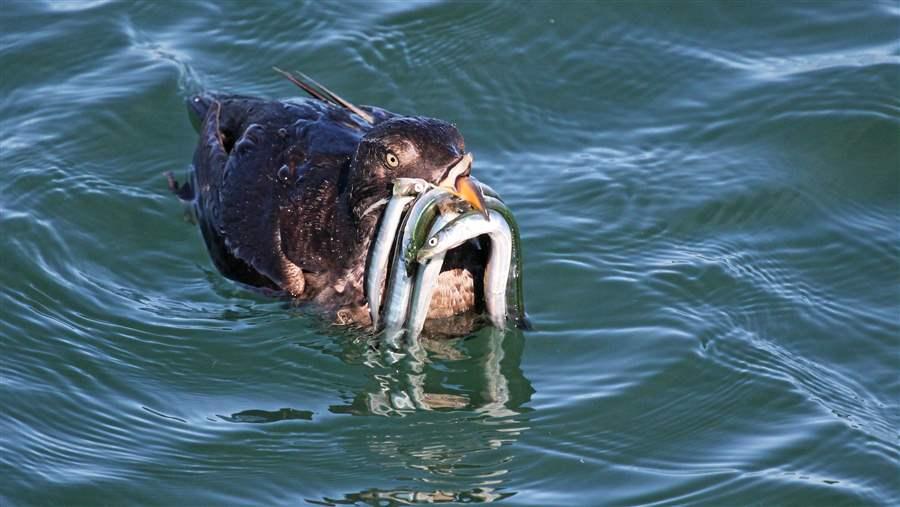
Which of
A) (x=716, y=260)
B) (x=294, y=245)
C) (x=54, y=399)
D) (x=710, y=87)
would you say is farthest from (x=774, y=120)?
(x=54, y=399)

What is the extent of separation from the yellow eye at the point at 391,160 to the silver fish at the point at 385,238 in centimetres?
12

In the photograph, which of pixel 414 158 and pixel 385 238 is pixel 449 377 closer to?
pixel 385 238

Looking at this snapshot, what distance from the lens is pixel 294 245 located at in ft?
27.2

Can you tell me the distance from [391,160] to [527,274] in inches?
58.2

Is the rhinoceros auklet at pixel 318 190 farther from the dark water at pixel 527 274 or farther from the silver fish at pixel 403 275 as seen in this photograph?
the dark water at pixel 527 274

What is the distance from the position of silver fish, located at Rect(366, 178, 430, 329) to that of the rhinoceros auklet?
86 millimetres

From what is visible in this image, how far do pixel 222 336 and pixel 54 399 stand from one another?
1.03 meters

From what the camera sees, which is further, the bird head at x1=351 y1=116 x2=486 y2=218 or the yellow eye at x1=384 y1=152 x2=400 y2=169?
the yellow eye at x1=384 y1=152 x2=400 y2=169

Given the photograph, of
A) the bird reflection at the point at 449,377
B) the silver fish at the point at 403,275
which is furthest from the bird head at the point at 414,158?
the bird reflection at the point at 449,377

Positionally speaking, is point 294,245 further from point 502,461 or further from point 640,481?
point 640,481

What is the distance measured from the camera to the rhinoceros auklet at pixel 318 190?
300 inches

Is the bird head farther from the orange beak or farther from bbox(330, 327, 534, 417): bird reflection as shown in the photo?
bbox(330, 327, 534, 417): bird reflection

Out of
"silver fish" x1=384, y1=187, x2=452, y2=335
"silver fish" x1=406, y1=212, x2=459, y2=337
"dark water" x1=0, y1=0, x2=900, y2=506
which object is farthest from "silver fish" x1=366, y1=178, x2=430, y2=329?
"dark water" x1=0, y1=0, x2=900, y2=506

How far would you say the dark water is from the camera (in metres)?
7.06
